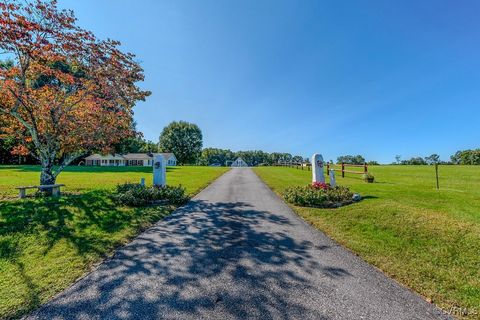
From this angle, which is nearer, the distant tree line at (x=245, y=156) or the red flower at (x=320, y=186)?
the red flower at (x=320, y=186)

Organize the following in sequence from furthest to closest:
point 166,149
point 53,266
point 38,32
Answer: point 166,149 → point 38,32 → point 53,266

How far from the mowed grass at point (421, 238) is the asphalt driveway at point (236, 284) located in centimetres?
44

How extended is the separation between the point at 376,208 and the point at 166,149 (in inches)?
2781

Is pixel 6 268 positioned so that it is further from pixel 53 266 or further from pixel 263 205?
pixel 263 205

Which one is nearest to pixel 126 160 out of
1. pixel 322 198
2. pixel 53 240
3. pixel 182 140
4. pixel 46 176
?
pixel 182 140

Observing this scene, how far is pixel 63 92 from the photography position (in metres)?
11.6

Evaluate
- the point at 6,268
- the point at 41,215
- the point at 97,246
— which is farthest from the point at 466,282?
the point at 41,215

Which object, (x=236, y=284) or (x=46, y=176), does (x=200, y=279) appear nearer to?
(x=236, y=284)

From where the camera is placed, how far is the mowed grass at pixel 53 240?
3.43m

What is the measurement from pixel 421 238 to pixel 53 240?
29.0 feet

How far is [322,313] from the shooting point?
281 cm

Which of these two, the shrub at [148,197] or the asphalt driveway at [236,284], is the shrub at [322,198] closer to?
the asphalt driveway at [236,284]

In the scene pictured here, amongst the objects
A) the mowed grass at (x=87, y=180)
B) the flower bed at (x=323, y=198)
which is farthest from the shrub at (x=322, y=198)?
the mowed grass at (x=87, y=180)

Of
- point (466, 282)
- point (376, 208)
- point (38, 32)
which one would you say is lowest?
point (466, 282)
